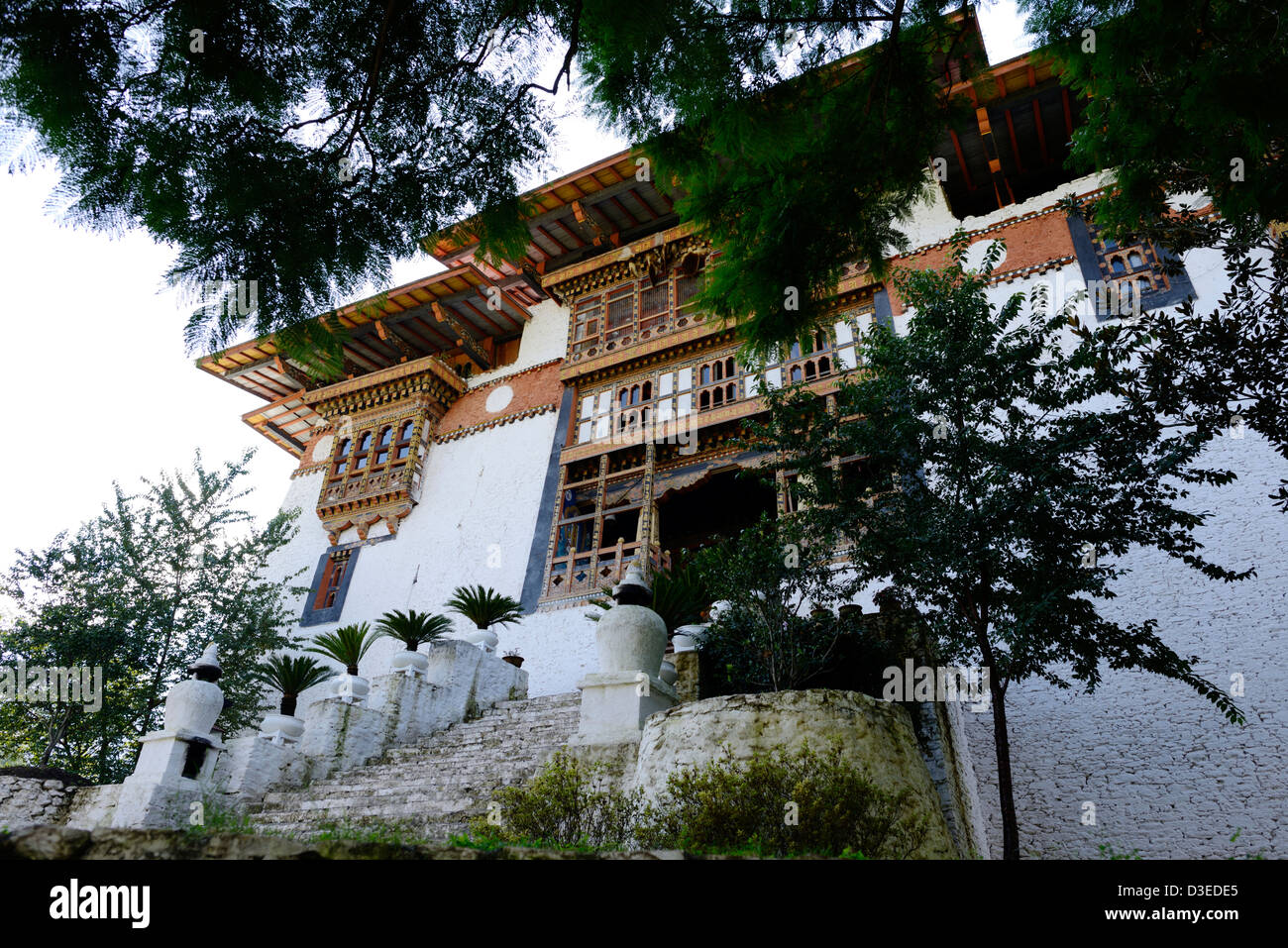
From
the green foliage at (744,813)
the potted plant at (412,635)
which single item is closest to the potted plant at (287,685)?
the potted plant at (412,635)

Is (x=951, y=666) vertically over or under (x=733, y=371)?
under

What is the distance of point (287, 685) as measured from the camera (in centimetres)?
1180

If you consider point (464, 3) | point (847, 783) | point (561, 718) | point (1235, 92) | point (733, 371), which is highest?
point (733, 371)

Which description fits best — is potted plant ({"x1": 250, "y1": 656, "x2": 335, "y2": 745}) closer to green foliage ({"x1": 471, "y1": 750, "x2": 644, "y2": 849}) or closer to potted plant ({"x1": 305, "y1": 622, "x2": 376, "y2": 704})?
potted plant ({"x1": 305, "y1": 622, "x2": 376, "y2": 704})

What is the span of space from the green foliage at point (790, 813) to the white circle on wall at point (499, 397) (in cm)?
1492

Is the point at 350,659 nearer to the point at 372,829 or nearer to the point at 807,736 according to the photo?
the point at 372,829

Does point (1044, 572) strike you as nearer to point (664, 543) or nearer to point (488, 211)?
point (488, 211)

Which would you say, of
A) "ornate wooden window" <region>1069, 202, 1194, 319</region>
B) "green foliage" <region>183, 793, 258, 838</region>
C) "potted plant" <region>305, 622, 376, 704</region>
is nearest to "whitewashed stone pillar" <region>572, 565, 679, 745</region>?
"green foliage" <region>183, 793, 258, 838</region>

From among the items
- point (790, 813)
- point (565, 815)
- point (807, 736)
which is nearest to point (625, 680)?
point (565, 815)

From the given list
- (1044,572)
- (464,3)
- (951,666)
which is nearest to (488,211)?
(464,3)

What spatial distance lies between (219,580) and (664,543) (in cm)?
877

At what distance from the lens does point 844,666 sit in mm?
7309

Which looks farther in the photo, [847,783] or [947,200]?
[947,200]

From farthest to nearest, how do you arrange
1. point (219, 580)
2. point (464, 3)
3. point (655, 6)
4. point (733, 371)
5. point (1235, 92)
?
point (733, 371) → point (219, 580) → point (464, 3) → point (1235, 92) → point (655, 6)
